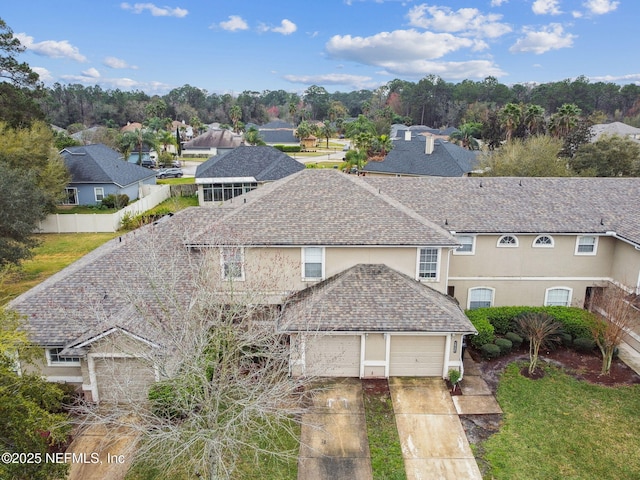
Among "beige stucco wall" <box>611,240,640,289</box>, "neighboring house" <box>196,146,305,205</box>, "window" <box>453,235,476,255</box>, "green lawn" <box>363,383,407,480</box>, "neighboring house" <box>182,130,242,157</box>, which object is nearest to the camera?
"green lawn" <box>363,383,407,480</box>

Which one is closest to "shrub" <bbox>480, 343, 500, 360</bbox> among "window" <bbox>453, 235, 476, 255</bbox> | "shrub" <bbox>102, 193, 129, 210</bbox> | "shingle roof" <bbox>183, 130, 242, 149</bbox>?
"window" <bbox>453, 235, 476, 255</bbox>

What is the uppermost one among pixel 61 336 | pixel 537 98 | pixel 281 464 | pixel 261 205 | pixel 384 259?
pixel 537 98

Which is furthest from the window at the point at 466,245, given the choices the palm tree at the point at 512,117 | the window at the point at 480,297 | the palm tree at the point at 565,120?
the palm tree at the point at 512,117

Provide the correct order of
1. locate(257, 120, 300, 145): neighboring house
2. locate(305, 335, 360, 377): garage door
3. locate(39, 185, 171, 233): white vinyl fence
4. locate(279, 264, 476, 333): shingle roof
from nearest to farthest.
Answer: locate(279, 264, 476, 333): shingle roof < locate(305, 335, 360, 377): garage door < locate(39, 185, 171, 233): white vinyl fence < locate(257, 120, 300, 145): neighboring house

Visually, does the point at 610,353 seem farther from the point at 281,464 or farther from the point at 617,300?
the point at 281,464

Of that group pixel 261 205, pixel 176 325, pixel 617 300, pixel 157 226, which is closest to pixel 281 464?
pixel 176 325

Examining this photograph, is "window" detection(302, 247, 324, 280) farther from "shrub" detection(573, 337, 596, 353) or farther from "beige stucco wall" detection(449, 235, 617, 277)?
"shrub" detection(573, 337, 596, 353)
